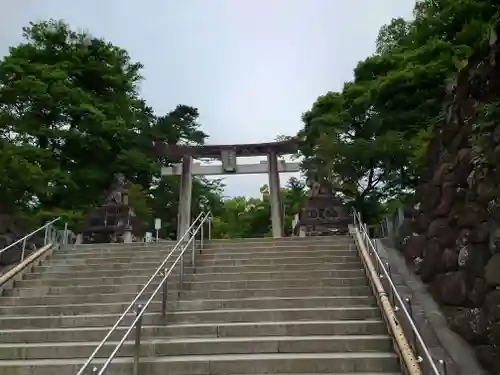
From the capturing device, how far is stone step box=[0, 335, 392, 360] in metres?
4.98

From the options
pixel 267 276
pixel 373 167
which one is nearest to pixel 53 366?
pixel 267 276

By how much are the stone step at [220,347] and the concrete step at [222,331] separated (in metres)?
0.16

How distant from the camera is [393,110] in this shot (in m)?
11.8

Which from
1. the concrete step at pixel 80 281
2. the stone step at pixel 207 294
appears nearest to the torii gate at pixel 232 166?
the concrete step at pixel 80 281

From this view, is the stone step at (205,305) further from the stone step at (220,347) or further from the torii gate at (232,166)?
the torii gate at (232,166)

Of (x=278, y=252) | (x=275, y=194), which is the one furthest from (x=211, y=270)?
(x=275, y=194)

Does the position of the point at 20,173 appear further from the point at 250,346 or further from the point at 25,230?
the point at 250,346

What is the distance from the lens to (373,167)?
40.8 feet

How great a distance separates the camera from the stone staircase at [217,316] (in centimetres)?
470

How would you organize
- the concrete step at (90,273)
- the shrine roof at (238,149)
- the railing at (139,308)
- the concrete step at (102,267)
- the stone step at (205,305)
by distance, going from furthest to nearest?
the shrine roof at (238,149) < the concrete step at (102,267) < the concrete step at (90,273) < the stone step at (205,305) < the railing at (139,308)

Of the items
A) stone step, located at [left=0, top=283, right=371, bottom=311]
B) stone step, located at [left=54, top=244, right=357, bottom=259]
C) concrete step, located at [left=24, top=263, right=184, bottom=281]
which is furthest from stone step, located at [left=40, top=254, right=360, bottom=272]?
stone step, located at [left=0, top=283, right=371, bottom=311]

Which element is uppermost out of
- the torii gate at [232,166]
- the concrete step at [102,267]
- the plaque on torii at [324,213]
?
the torii gate at [232,166]

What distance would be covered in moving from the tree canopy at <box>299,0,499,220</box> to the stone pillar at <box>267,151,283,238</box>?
1235mm

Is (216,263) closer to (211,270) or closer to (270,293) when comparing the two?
(211,270)
